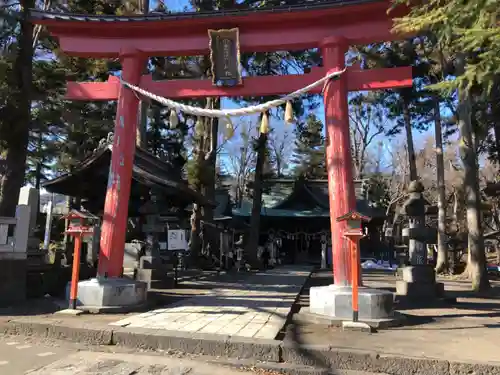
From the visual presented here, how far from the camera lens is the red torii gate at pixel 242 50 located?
8.38 metres

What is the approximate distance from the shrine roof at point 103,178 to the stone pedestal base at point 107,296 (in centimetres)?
467

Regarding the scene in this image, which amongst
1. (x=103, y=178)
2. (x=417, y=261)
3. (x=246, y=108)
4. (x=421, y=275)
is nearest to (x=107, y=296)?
A: (x=246, y=108)

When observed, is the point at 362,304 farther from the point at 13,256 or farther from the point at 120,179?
the point at 13,256

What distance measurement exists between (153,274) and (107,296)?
3.95 meters

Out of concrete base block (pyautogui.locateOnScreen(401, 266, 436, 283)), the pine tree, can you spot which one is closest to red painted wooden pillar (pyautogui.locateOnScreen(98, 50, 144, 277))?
concrete base block (pyautogui.locateOnScreen(401, 266, 436, 283))

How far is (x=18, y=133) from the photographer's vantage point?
11.3m

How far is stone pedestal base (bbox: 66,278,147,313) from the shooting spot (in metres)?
8.03

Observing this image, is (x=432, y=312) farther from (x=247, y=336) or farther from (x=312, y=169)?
(x=312, y=169)

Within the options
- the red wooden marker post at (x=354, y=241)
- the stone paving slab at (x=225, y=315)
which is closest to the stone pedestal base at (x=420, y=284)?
the stone paving slab at (x=225, y=315)

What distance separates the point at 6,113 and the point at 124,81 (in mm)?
4268

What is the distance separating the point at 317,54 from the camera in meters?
17.9

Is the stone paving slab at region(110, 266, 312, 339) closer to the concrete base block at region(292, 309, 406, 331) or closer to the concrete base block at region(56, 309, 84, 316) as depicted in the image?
the concrete base block at region(292, 309, 406, 331)

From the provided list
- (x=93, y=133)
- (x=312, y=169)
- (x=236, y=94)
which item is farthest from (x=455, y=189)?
(x=236, y=94)

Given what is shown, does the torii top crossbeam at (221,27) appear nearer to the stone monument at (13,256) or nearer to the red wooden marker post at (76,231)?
the red wooden marker post at (76,231)
